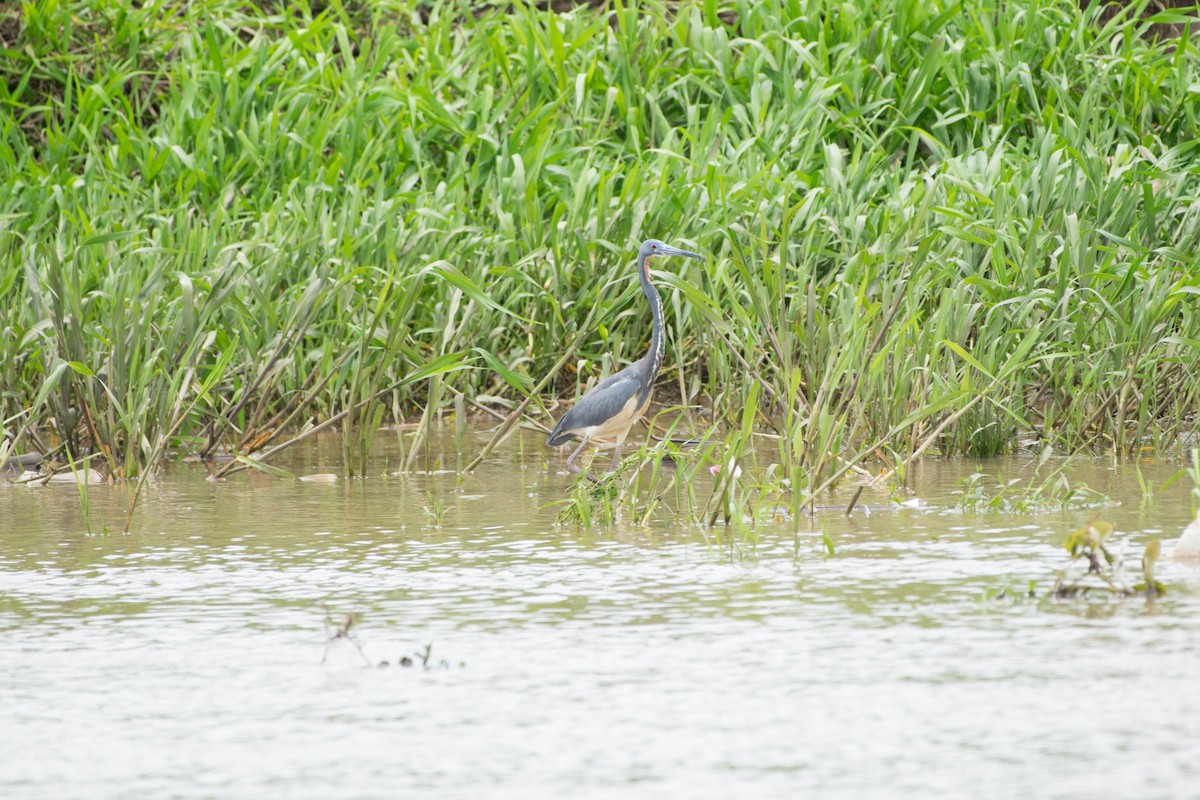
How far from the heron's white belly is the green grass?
1.41ft

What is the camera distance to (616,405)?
697 cm

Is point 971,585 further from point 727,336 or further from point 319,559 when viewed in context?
point 727,336

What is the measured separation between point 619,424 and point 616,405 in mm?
99

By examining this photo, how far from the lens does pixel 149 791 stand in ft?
9.55

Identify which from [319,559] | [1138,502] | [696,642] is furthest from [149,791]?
[1138,502]

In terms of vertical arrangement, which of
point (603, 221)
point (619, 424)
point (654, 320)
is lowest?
point (619, 424)

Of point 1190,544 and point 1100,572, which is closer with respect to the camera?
point 1100,572

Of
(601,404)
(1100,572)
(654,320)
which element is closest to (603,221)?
(654,320)

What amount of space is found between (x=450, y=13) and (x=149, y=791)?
9550 mm

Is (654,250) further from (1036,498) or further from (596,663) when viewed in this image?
(596,663)

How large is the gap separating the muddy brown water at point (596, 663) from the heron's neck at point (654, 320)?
1704 mm

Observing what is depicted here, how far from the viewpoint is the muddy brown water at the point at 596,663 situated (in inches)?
116

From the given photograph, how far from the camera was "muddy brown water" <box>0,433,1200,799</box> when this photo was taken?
2.95 metres

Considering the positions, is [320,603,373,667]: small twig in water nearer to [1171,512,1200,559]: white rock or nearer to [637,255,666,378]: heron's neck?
[1171,512,1200,559]: white rock
